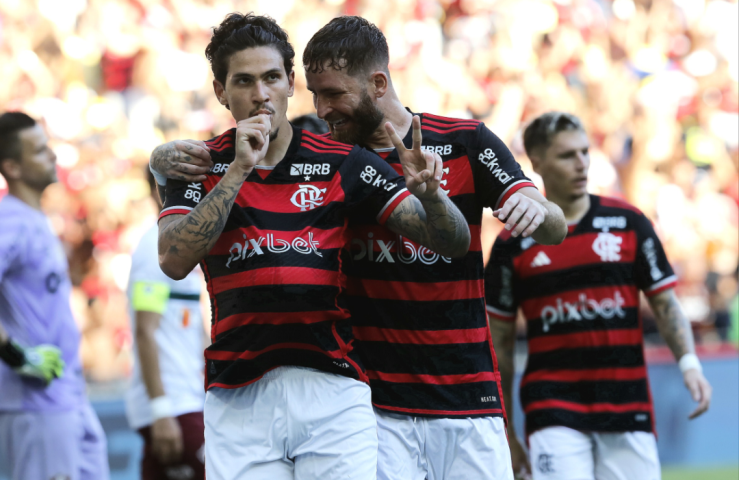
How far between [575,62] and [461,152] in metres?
12.7

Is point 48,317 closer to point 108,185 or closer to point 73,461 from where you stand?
point 73,461

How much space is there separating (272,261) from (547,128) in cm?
210

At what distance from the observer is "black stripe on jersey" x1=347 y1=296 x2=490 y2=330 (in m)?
2.71

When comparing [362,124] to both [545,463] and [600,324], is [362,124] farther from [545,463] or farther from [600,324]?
[545,463]

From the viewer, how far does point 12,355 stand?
386cm

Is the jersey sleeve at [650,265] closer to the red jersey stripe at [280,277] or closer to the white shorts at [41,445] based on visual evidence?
the red jersey stripe at [280,277]

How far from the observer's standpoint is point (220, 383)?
7.84ft

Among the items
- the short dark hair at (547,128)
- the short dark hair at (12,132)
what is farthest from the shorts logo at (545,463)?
the short dark hair at (12,132)

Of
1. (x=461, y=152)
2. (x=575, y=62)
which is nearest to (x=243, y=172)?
(x=461, y=152)

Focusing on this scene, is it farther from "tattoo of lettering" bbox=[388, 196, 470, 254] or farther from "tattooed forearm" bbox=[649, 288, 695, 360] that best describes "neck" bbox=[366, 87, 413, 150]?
"tattooed forearm" bbox=[649, 288, 695, 360]

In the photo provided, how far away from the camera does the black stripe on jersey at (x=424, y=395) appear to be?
2707mm

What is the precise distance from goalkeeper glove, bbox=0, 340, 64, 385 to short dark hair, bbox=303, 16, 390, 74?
2.11 metres

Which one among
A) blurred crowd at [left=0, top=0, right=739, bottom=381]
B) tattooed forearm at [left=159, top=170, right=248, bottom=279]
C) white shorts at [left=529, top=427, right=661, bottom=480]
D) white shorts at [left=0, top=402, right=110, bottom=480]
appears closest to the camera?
tattooed forearm at [left=159, top=170, right=248, bottom=279]

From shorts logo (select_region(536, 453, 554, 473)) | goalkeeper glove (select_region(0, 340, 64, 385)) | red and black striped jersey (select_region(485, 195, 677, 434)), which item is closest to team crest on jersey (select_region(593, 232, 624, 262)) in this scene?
red and black striped jersey (select_region(485, 195, 677, 434))
